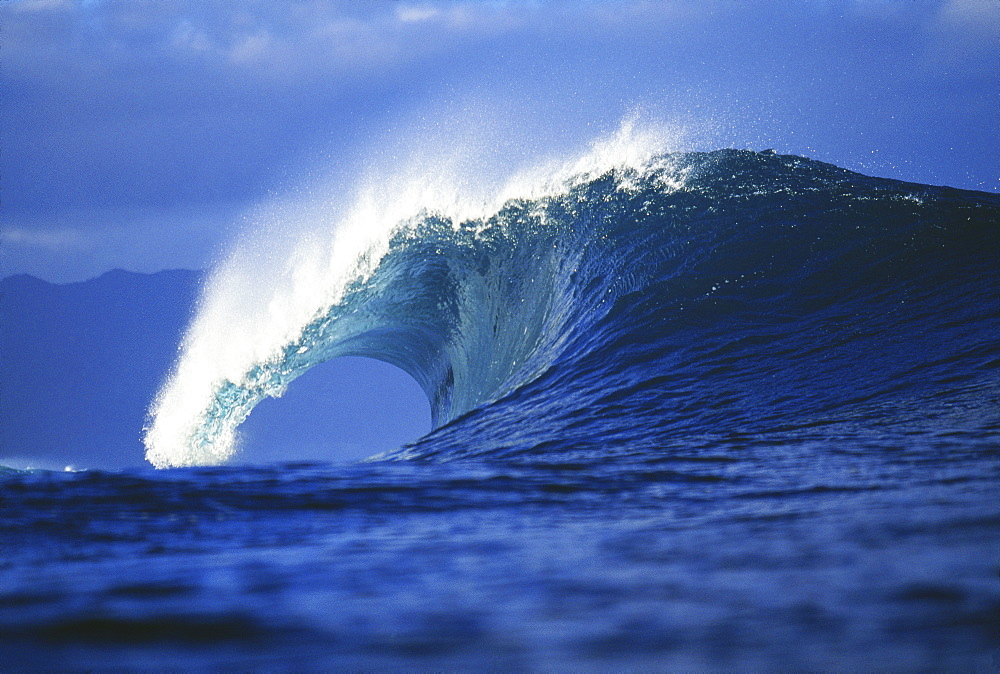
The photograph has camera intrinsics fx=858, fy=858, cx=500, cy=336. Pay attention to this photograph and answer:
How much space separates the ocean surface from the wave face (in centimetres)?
4

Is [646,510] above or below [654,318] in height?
below

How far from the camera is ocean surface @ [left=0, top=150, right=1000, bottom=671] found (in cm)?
127

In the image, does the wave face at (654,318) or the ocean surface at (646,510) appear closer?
the ocean surface at (646,510)

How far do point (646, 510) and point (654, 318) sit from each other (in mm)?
4318

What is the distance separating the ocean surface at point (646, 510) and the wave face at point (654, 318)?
0.13 feet

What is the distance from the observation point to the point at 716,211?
837 centimetres

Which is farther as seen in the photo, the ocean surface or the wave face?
the wave face

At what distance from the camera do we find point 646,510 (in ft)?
7.57

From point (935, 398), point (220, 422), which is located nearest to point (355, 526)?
point (935, 398)

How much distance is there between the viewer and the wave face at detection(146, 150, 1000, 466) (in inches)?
180

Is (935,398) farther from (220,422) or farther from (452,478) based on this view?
(220,422)

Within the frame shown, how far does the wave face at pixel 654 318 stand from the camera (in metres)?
4.58

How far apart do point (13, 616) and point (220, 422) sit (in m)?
11.3

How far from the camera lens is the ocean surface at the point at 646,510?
127cm
